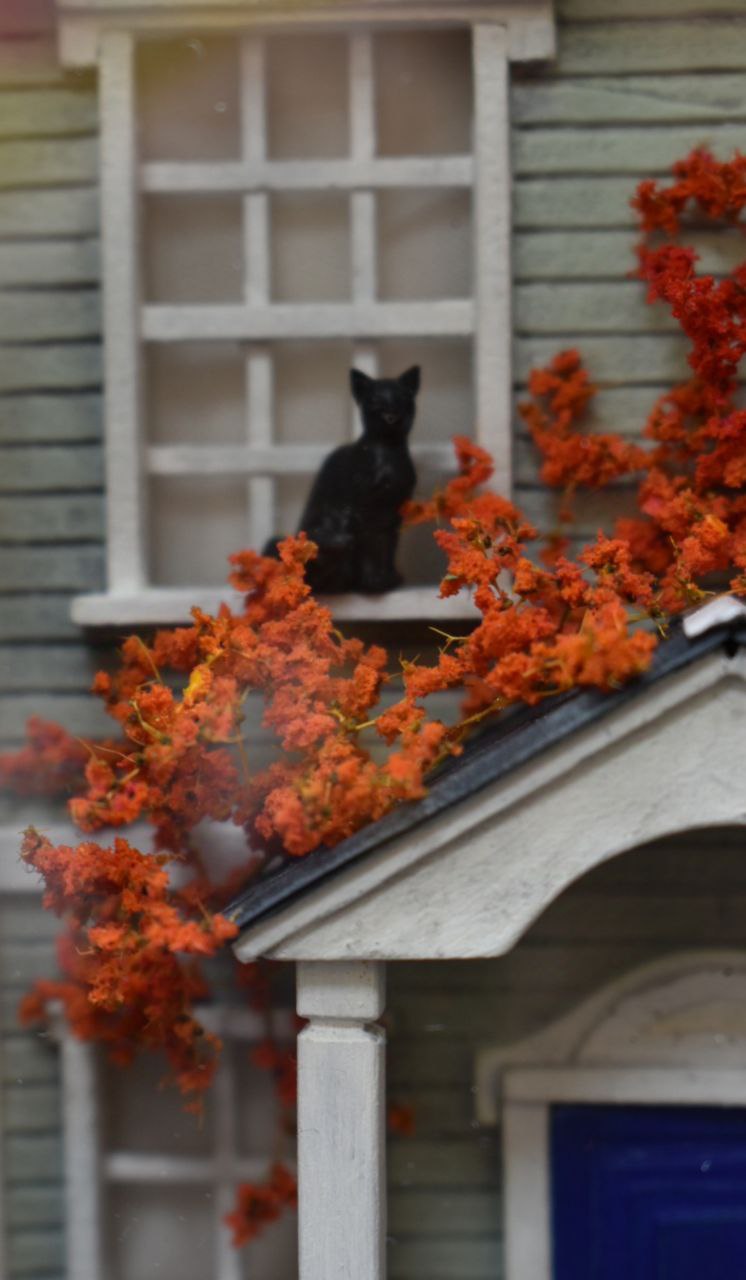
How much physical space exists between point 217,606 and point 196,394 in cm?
55

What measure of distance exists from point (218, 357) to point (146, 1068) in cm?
175

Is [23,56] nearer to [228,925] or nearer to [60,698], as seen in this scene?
[60,698]

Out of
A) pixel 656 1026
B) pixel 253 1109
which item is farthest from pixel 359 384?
pixel 253 1109

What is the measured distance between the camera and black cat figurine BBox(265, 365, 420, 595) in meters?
2.84

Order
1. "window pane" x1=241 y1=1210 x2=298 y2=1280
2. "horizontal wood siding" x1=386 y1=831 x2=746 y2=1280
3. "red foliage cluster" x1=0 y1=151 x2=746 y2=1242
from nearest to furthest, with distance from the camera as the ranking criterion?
"red foliage cluster" x1=0 y1=151 x2=746 y2=1242 → "horizontal wood siding" x1=386 y1=831 x2=746 y2=1280 → "window pane" x1=241 y1=1210 x2=298 y2=1280

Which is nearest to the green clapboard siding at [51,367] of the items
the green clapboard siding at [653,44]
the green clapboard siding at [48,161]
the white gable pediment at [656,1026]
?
the green clapboard siding at [48,161]

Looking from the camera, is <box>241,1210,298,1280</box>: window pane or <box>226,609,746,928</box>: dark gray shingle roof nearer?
<box>226,609,746,928</box>: dark gray shingle roof

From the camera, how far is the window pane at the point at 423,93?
120 inches

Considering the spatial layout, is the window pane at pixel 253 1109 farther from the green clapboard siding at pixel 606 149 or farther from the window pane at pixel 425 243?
the green clapboard siding at pixel 606 149

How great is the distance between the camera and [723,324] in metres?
2.80

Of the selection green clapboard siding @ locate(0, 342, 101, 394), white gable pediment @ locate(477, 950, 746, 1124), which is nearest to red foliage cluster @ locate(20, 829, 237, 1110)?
white gable pediment @ locate(477, 950, 746, 1124)

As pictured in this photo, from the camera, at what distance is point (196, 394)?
124 inches

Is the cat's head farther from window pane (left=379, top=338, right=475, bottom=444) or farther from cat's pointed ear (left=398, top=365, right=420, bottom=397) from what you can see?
window pane (left=379, top=338, right=475, bottom=444)

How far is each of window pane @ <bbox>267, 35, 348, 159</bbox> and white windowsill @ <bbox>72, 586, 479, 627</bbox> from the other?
1.08 m
